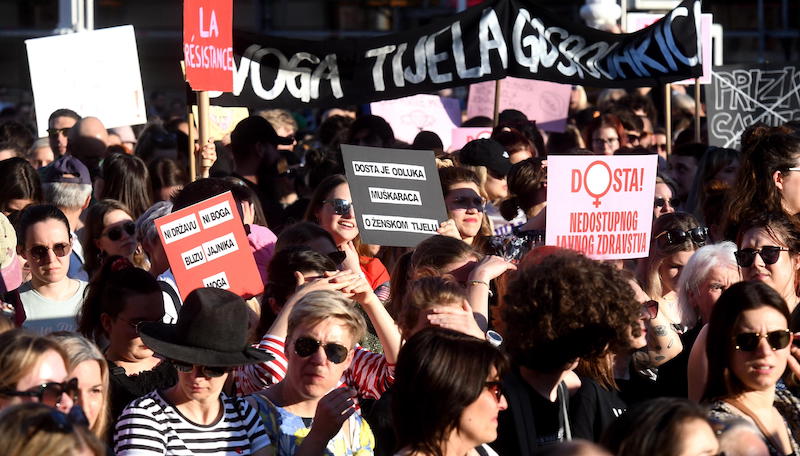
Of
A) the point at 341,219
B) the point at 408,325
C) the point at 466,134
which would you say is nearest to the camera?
the point at 408,325

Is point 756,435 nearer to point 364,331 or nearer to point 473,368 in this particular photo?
point 473,368

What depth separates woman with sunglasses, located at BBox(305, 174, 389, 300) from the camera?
6.61 metres

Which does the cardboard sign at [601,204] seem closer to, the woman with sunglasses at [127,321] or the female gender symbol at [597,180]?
the female gender symbol at [597,180]

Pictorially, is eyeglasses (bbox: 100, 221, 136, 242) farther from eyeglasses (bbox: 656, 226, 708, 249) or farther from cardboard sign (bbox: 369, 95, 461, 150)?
cardboard sign (bbox: 369, 95, 461, 150)

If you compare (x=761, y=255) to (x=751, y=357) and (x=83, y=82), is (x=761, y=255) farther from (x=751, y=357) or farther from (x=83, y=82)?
(x=83, y=82)

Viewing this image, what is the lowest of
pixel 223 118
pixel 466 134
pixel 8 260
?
pixel 8 260

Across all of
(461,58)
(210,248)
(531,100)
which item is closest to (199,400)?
(210,248)

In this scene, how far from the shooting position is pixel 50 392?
364 centimetres

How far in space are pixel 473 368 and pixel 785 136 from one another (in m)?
3.40

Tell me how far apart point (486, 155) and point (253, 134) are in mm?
1508

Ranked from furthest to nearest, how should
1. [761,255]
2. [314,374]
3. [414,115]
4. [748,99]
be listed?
[414,115], [748,99], [761,255], [314,374]

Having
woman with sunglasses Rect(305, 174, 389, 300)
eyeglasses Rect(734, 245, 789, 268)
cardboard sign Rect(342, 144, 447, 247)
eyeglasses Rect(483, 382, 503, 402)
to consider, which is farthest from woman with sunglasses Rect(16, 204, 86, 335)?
eyeglasses Rect(734, 245, 789, 268)

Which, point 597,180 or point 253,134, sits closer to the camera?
point 597,180

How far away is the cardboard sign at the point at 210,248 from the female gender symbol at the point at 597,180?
174 centimetres
